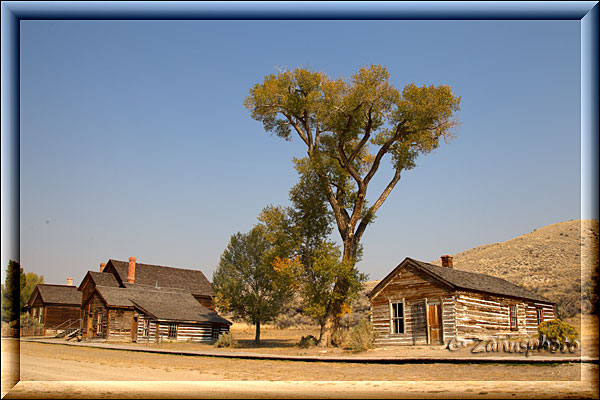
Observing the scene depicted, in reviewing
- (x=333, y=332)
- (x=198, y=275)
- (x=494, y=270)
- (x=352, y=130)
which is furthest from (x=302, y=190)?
(x=494, y=270)

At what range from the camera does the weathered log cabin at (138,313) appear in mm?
41719

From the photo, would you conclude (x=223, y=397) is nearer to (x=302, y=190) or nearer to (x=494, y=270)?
(x=302, y=190)

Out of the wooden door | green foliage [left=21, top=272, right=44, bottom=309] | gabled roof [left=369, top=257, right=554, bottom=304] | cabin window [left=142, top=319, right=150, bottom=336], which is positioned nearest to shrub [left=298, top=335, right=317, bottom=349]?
gabled roof [left=369, top=257, right=554, bottom=304]

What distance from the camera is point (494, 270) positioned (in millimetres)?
77000

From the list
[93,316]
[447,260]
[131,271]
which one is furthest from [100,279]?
[447,260]

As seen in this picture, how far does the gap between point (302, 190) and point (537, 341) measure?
17.6m

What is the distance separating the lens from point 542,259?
74062mm

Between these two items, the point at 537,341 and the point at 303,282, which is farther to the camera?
the point at 303,282

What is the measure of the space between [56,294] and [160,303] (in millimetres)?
18842

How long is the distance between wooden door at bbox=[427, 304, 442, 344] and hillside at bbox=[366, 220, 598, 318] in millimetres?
26585

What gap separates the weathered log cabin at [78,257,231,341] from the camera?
4172 cm

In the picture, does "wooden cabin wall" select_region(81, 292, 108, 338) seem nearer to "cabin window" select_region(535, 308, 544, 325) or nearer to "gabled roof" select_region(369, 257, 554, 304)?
"gabled roof" select_region(369, 257, 554, 304)

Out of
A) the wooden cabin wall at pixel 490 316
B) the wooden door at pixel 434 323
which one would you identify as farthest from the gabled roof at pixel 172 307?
the wooden cabin wall at pixel 490 316

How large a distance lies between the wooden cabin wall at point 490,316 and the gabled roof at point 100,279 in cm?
3233
